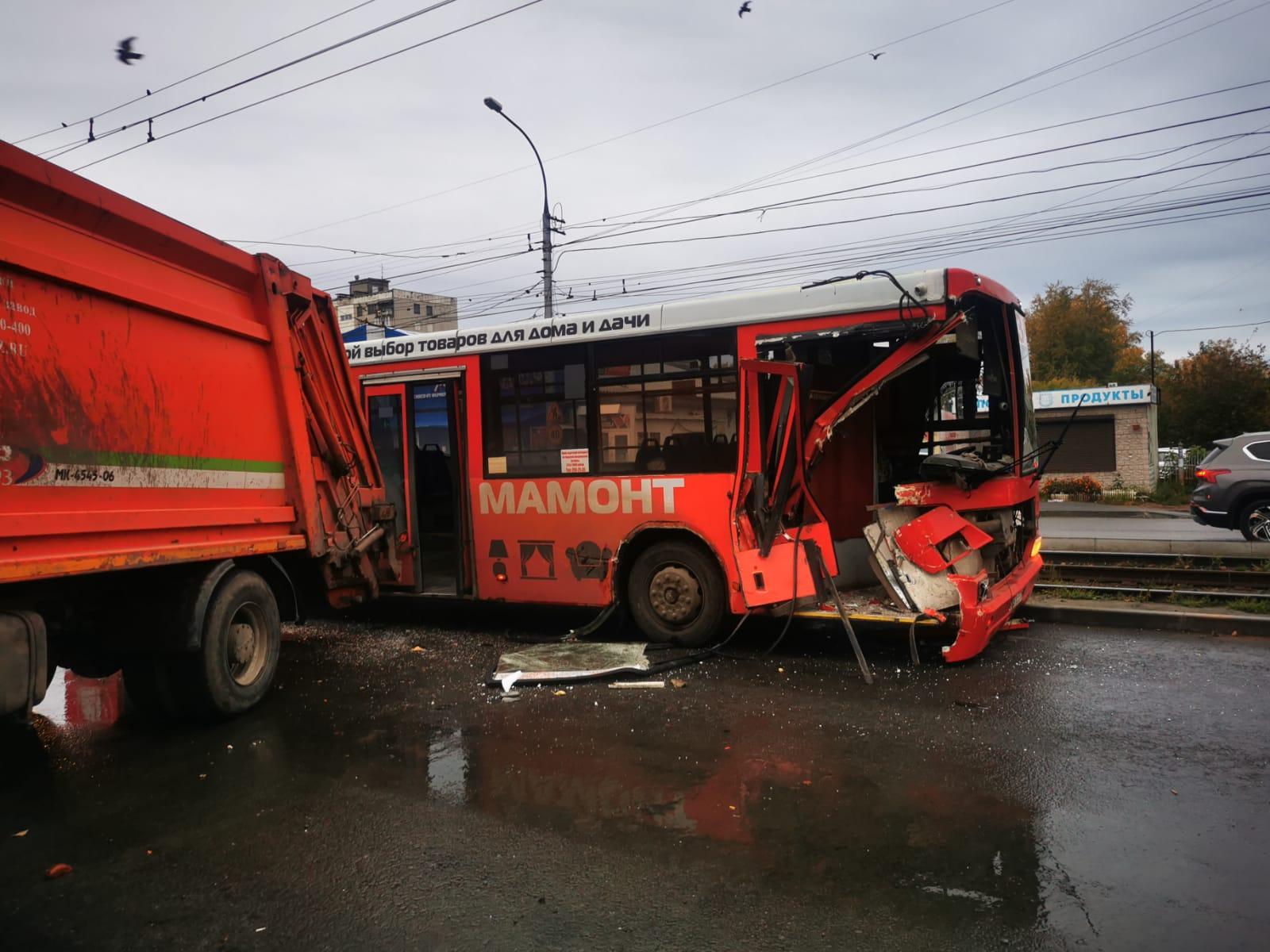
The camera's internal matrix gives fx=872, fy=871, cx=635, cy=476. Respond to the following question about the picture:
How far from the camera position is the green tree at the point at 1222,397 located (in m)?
30.1

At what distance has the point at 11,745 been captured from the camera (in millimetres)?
5574

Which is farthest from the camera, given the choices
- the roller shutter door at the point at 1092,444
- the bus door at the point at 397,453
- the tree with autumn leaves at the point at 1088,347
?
the tree with autumn leaves at the point at 1088,347

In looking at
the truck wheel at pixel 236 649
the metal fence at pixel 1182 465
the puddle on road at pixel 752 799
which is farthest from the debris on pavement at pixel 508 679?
the metal fence at pixel 1182 465

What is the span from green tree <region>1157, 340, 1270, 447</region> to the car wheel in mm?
19040

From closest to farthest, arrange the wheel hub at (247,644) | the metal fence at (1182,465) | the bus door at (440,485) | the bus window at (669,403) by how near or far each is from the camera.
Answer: the wheel hub at (247,644)
the bus window at (669,403)
the bus door at (440,485)
the metal fence at (1182,465)

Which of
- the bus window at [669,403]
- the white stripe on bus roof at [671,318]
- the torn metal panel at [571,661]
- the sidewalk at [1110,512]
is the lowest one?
the sidewalk at [1110,512]

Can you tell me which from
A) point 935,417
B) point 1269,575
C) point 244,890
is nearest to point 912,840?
Answer: point 244,890

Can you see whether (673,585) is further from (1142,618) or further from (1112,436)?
(1112,436)

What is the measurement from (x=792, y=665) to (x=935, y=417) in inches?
112

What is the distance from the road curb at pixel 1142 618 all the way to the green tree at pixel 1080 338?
47972mm

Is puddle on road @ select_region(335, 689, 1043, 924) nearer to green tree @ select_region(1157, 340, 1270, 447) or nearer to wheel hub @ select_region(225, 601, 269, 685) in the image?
wheel hub @ select_region(225, 601, 269, 685)

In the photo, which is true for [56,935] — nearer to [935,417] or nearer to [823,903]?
[823,903]

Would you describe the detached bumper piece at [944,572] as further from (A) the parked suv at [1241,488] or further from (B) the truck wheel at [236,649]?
(A) the parked suv at [1241,488]

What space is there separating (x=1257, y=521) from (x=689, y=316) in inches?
446
